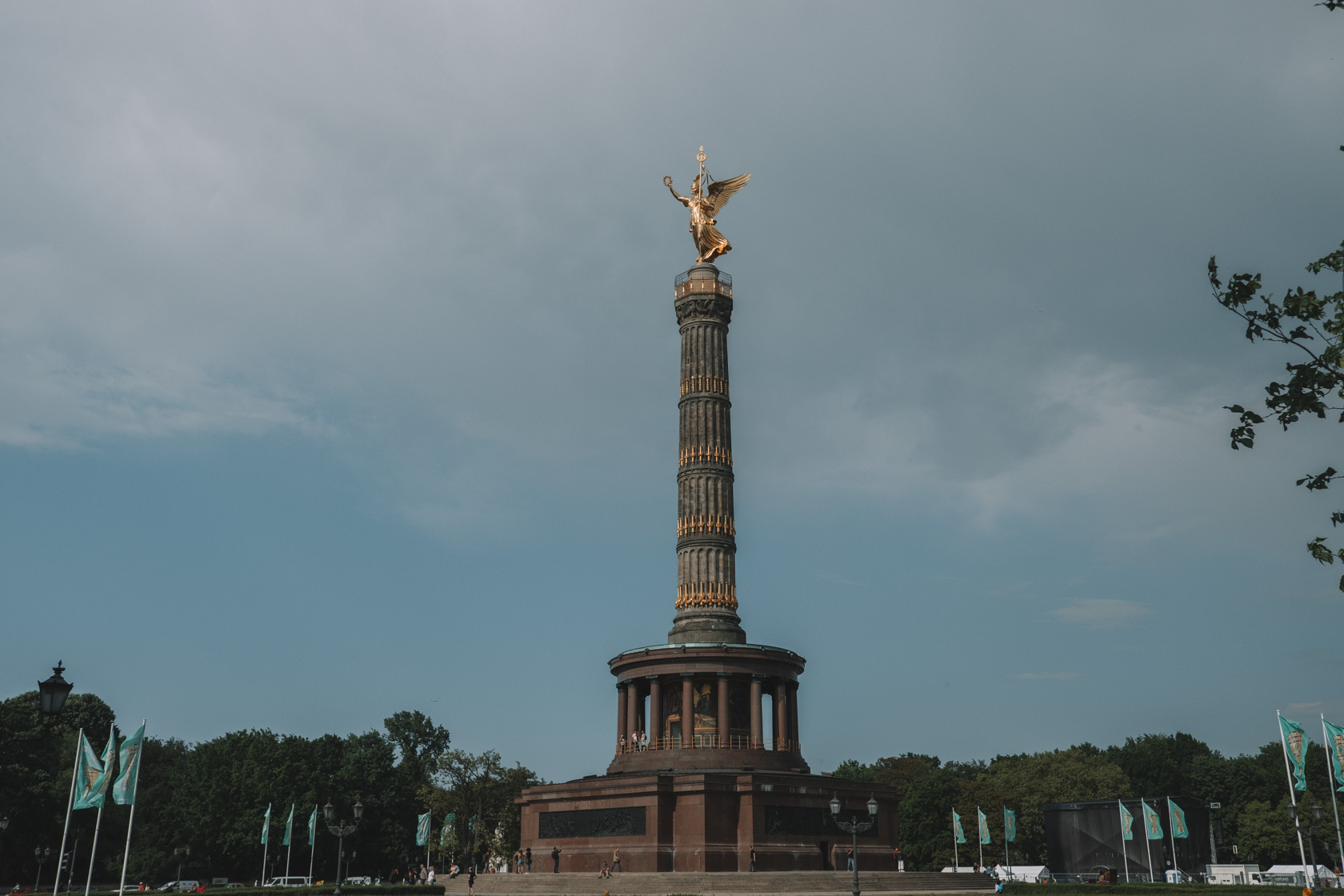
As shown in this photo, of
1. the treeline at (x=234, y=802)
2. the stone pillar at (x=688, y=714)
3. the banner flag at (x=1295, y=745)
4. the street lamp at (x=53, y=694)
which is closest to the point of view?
the street lamp at (x=53, y=694)

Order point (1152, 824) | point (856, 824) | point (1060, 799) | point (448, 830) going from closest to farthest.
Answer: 1. point (856, 824)
2. point (1152, 824)
3. point (448, 830)
4. point (1060, 799)

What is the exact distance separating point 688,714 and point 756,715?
102 inches

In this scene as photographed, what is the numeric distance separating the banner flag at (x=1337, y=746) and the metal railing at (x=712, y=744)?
56.9 feet

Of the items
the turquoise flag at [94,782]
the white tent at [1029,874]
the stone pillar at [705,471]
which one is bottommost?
the white tent at [1029,874]

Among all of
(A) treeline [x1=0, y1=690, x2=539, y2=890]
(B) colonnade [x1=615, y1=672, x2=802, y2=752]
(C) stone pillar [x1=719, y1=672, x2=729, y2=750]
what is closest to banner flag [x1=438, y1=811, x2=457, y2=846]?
(A) treeline [x1=0, y1=690, x2=539, y2=890]

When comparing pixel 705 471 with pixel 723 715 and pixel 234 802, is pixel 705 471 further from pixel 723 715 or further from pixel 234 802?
pixel 234 802

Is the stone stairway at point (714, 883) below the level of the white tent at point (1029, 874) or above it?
above

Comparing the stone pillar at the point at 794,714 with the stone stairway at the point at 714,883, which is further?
the stone pillar at the point at 794,714

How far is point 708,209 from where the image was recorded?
47812mm

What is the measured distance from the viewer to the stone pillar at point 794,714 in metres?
40.2


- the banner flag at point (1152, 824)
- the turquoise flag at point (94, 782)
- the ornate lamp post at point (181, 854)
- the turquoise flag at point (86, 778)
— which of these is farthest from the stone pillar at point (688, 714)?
the ornate lamp post at point (181, 854)

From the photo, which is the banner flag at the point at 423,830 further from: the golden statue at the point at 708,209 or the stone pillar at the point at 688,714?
the golden statue at the point at 708,209

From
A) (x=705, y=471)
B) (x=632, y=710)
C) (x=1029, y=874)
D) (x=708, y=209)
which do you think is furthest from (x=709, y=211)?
(x=1029, y=874)

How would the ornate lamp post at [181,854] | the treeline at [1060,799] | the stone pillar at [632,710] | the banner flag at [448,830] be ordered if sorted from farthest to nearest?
the treeline at [1060,799] < the ornate lamp post at [181,854] < the banner flag at [448,830] < the stone pillar at [632,710]
